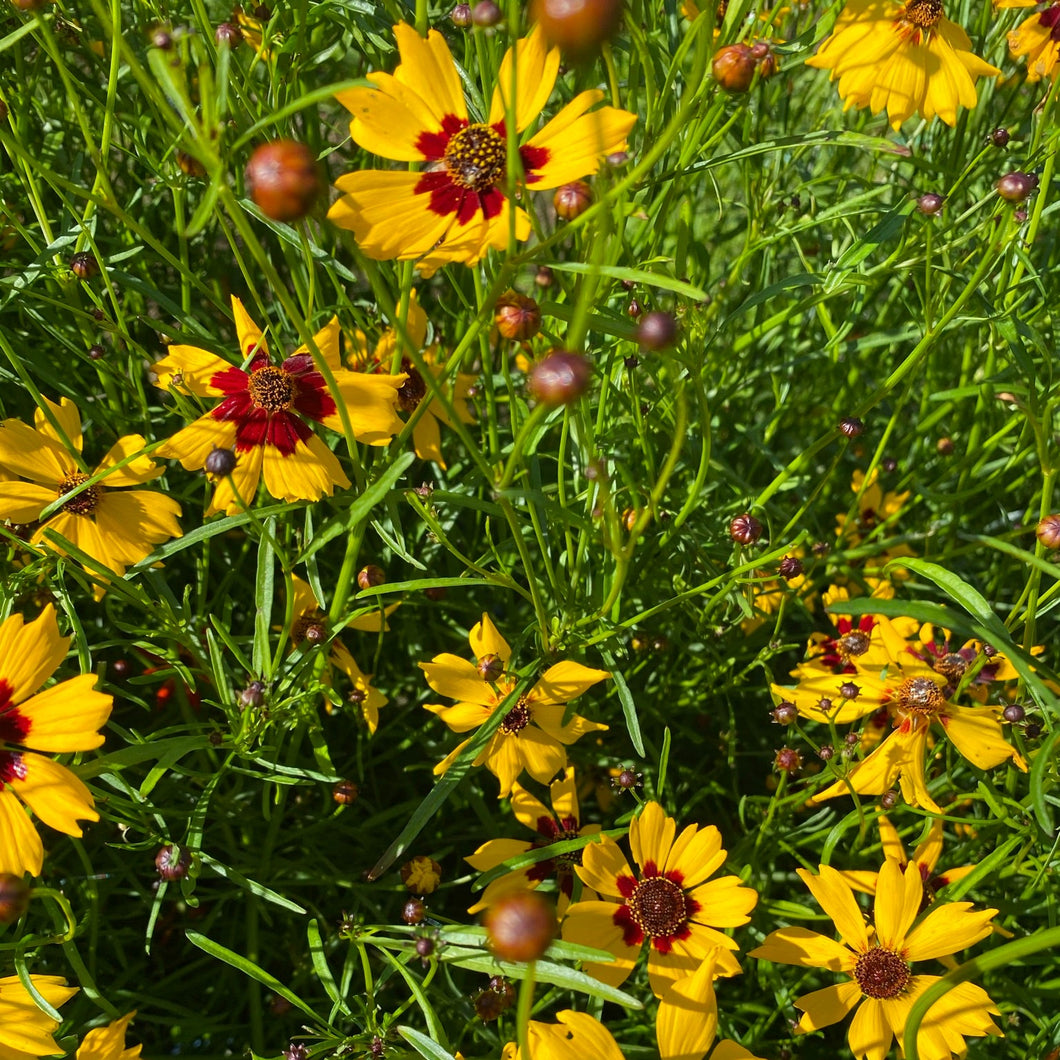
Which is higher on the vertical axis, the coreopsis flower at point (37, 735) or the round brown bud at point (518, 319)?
the round brown bud at point (518, 319)

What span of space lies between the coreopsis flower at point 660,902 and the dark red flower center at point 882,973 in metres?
0.18

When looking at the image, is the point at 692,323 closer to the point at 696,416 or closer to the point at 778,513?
the point at 696,416

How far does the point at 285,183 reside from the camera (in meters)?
0.66

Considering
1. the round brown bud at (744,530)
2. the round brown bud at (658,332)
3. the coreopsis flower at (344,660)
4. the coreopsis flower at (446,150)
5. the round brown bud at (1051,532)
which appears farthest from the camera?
the coreopsis flower at (344,660)

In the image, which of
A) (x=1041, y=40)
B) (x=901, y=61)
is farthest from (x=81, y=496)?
(x=1041, y=40)

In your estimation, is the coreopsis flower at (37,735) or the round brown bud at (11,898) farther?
the coreopsis flower at (37,735)

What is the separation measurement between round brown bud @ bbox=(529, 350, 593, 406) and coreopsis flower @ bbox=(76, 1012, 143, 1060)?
31.6 inches

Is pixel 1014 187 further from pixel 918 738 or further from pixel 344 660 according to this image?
pixel 344 660

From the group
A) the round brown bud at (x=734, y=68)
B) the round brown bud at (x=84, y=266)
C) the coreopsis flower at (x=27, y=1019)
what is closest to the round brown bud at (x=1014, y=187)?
the round brown bud at (x=734, y=68)

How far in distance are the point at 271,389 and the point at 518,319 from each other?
1.12 ft

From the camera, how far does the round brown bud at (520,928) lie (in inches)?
25.9

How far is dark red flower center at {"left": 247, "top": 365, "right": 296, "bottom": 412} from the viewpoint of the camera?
1.10 m

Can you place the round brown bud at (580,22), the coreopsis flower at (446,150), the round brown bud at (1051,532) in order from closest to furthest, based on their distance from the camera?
the round brown bud at (580,22) < the coreopsis flower at (446,150) < the round brown bud at (1051,532)

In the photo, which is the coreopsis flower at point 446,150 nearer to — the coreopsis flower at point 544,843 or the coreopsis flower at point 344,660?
the coreopsis flower at point 344,660
